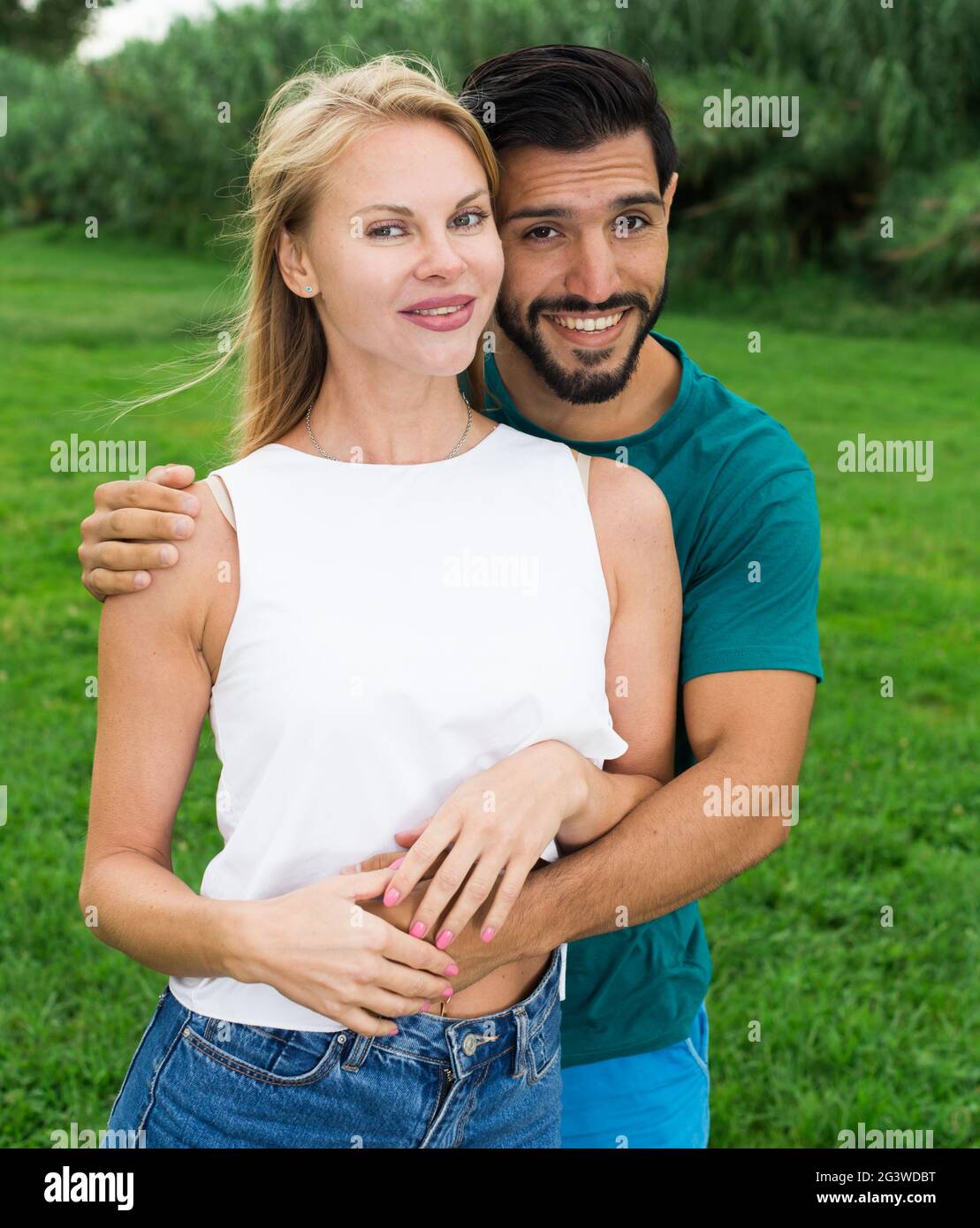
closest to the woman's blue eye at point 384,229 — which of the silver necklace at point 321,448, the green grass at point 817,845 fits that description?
the silver necklace at point 321,448

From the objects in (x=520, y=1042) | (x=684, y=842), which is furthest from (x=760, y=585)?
(x=520, y=1042)

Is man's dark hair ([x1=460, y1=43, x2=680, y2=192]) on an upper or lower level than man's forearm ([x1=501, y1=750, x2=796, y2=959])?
upper

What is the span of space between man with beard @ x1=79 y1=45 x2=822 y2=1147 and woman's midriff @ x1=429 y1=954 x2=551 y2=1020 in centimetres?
10

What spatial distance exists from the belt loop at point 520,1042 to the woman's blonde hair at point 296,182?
911 mm

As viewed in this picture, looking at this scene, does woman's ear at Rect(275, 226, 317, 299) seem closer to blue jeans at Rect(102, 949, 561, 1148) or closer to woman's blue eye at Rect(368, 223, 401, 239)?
woman's blue eye at Rect(368, 223, 401, 239)

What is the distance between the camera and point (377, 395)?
189 cm

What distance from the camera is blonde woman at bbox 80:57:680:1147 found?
1669mm

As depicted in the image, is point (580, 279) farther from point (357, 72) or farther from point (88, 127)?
point (88, 127)

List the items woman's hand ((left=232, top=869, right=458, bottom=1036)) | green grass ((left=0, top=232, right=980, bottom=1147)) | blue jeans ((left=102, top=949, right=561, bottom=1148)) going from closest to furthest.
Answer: woman's hand ((left=232, top=869, right=458, bottom=1036)) → blue jeans ((left=102, top=949, right=561, bottom=1148)) → green grass ((left=0, top=232, right=980, bottom=1147))

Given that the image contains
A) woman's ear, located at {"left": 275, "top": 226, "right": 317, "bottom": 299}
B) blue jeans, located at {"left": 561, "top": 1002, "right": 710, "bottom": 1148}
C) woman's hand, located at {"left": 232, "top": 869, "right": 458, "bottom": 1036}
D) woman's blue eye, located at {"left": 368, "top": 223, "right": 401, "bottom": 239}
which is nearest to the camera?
woman's hand, located at {"left": 232, "top": 869, "right": 458, "bottom": 1036}

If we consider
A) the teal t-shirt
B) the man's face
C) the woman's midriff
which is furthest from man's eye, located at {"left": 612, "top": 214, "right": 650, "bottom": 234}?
the woman's midriff

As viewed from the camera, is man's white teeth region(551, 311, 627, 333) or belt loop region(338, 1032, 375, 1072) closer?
belt loop region(338, 1032, 375, 1072)

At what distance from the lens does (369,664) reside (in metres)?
1.68

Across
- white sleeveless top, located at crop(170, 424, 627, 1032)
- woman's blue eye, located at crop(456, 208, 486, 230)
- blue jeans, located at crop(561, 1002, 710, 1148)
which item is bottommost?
blue jeans, located at crop(561, 1002, 710, 1148)
